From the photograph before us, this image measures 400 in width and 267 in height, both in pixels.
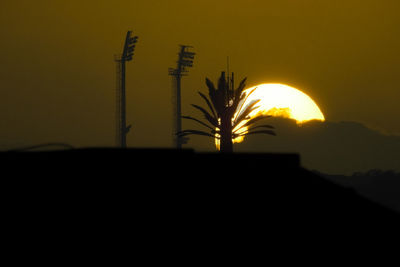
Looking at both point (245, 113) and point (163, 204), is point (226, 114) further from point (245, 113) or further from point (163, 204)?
point (163, 204)

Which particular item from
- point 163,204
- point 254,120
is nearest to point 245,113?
point 254,120

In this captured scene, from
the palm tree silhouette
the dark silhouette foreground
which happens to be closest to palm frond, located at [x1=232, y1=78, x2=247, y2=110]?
the palm tree silhouette

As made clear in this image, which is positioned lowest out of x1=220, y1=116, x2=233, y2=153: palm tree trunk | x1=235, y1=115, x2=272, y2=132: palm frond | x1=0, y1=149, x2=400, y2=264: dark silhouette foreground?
x1=0, y1=149, x2=400, y2=264: dark silhouette foreground

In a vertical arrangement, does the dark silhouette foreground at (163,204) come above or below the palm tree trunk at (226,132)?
below

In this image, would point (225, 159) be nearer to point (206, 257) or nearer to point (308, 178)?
point (308, 178)

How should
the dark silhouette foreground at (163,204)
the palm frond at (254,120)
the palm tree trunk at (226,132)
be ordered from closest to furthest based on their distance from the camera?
the dark silhouette foreground at (163,204) < the palm tree trunk at (226,132) < the palm frond at (254,120)

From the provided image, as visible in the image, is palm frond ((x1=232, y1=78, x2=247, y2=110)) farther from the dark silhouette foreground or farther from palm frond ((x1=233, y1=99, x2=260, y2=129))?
the dark silhouette foreground

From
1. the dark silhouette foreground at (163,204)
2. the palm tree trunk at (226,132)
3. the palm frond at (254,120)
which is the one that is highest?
the palm frond at (254,120)

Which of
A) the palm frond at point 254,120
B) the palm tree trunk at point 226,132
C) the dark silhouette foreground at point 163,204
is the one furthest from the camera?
the palm frond at point 254,120

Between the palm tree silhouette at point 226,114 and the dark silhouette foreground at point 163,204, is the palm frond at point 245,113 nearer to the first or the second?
the palm tree silhouette at point 226,114

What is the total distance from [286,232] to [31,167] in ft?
11.0

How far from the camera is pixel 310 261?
843 centimetres

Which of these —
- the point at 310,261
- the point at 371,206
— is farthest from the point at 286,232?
the point at 371,206

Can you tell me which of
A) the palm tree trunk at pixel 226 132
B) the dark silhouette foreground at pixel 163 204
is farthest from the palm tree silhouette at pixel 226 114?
the dark silhouette foreground at pixel 163 204
